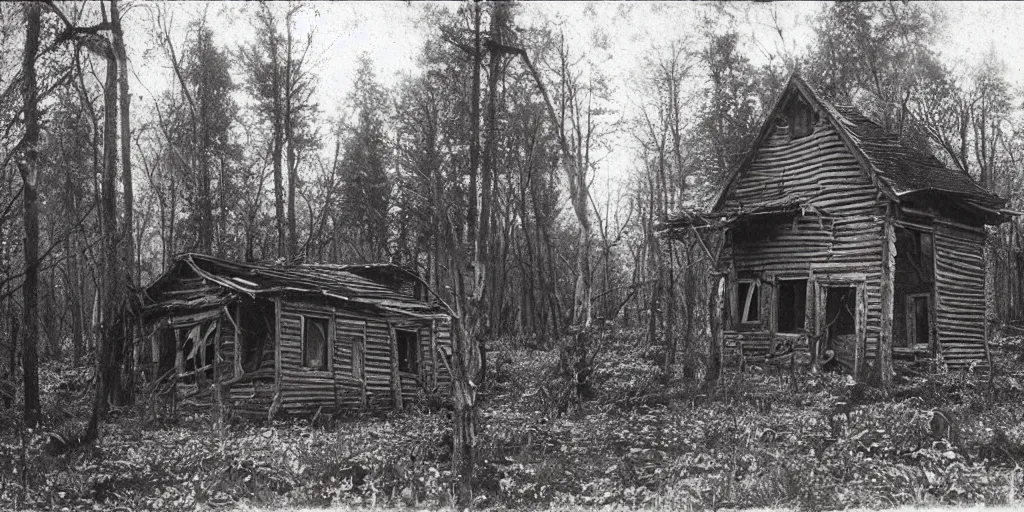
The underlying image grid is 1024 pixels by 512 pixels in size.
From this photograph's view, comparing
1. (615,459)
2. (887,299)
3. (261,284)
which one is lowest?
(615,459)

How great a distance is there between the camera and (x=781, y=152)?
21828 millimetres

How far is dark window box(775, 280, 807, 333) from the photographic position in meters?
21.7

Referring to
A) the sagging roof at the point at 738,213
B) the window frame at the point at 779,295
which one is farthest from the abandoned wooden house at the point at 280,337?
the window frame at the point at 779,295

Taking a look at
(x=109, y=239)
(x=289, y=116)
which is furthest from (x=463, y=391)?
(x=289, y=116)

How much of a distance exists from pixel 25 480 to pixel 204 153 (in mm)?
24203

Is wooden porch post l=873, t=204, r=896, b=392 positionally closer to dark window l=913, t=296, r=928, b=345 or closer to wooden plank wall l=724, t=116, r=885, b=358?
wooden plank wall l=724, t=116, r=885, b=358

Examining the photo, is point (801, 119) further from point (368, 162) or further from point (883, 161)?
point (368, 162)

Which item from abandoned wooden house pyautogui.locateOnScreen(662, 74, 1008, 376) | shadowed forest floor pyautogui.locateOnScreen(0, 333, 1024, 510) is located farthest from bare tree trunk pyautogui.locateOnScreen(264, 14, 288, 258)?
abandoned wooden house pyautogui.locateOnScreen(662, 74, 1008, 376)

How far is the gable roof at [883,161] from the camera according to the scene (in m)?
19.0

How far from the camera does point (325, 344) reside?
67.4ft

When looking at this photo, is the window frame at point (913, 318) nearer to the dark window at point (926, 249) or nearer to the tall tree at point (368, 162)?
the dark window at point (926, 249)

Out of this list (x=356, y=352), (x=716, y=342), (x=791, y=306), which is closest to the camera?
(x=716, y=342)

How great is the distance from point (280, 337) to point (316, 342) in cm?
158

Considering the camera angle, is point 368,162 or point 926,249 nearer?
point 926,249
